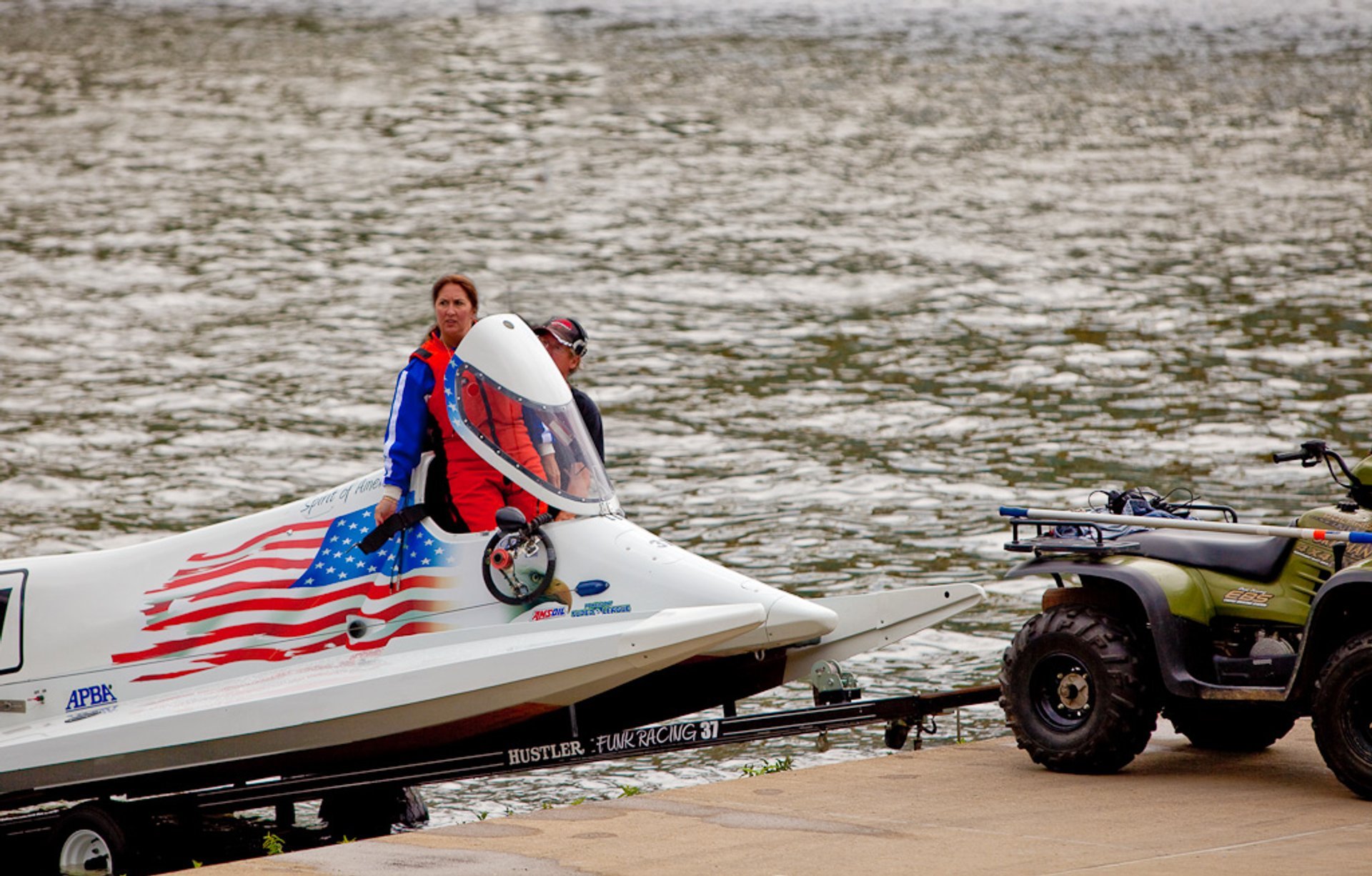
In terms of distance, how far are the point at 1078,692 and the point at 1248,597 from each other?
0.80 metres

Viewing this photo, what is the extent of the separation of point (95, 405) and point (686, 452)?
747 centimetres

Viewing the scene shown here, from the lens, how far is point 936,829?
651cm

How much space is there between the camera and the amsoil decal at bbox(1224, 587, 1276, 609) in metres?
7.12

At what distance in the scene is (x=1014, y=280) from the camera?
2459 cm

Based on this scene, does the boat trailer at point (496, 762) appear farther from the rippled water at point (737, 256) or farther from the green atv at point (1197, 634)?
the rippled water at point (737, 256)

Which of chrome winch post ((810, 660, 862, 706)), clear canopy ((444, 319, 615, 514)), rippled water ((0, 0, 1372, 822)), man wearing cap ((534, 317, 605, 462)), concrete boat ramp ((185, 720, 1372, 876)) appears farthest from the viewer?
rippled water ((0, 0, 1372, 822))

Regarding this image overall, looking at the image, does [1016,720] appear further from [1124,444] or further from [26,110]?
[26,110]

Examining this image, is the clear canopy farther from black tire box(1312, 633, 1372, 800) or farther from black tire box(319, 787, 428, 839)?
black tire box(1312, 633, 1372, 800)

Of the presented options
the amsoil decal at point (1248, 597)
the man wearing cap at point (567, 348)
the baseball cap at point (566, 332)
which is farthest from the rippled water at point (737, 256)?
the amsoil decal at point (1248, 597)

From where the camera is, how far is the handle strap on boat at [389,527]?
25.5 ft

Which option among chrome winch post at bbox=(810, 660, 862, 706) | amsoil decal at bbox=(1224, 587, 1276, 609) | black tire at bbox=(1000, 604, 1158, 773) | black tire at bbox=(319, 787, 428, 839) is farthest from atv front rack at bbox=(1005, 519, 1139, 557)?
black tire at bbox=(319, 787, 428, 839)

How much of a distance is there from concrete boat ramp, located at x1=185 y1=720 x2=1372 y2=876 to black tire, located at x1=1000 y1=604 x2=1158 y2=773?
0.12 meters

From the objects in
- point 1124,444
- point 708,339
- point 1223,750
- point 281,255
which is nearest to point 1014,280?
point 708,339

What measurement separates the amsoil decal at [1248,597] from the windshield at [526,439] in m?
2.75
